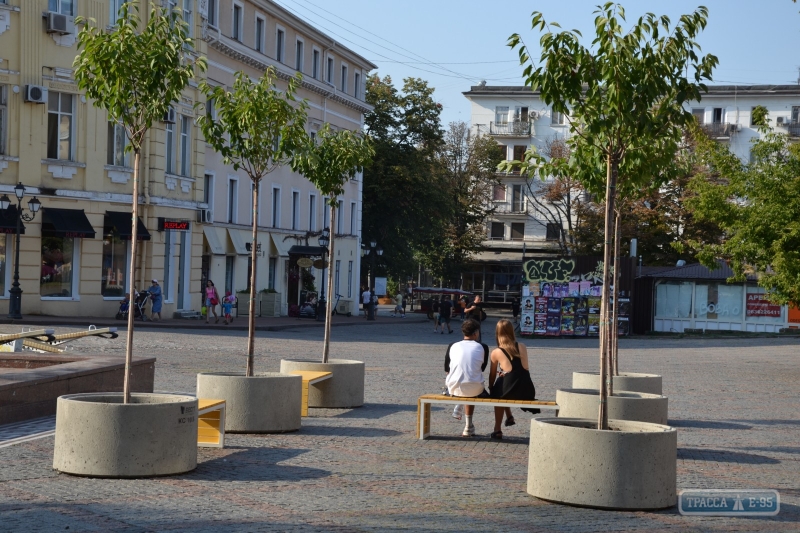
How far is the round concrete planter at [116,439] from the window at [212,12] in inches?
1439

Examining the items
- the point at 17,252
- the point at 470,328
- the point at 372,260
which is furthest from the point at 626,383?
the point at 372,260

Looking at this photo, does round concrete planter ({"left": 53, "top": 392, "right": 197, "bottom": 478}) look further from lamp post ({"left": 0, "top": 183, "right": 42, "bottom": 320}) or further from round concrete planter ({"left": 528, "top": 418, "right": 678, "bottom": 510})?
lamp post ({"left": 0, "top": 183, "right": 42, "bottom": 320})

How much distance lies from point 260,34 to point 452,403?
39397 mm

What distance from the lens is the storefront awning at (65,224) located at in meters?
34.2

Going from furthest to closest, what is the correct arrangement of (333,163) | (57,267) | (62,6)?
1. (57,267)
2. (62,6)
3. (333,163)

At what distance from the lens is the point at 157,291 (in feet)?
122

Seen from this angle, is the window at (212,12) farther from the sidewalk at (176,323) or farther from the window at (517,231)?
the window at (517,231)

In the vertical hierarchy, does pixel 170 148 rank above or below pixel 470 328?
above

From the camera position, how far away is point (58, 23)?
3419cm

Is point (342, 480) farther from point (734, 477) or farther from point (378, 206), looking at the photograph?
point (378, 206)

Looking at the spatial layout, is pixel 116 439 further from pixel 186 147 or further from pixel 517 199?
pixel 517 199

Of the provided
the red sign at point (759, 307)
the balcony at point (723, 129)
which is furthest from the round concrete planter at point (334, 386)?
the balcony at point (723, 129)

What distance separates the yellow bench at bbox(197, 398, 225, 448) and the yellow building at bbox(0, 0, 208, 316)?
72.8ft

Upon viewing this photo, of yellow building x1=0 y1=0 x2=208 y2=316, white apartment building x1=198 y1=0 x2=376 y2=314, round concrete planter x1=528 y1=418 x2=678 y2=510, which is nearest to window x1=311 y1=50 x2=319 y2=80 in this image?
white apartment building x1=198 y1=0 x2=376 y2=314
